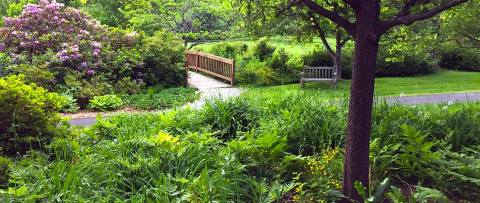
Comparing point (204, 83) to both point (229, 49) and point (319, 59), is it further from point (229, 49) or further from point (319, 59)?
Answer: point (229, 49)

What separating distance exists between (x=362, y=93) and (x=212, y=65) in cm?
1544

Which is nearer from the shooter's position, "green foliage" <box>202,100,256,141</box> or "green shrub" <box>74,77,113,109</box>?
"green foliage" <box>202,100,256,141</box>

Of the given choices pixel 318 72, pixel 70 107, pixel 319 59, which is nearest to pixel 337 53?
pixel 318 72

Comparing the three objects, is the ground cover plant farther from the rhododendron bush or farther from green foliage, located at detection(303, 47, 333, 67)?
green foliage, located at detection(303, 47, 333, 67)

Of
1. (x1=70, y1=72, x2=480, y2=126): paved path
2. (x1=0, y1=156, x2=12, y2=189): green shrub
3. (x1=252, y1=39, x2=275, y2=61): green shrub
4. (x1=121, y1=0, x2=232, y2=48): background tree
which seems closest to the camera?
(x1=0, y1=156, x2=12, y2=189): green shrub

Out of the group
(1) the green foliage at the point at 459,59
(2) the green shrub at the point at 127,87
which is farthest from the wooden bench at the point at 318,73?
(1) the green foliage at the point at 459,59

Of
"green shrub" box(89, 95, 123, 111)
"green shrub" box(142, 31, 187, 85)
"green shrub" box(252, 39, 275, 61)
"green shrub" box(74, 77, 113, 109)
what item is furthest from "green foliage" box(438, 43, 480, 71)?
"green shrub" box(89, 95, 123, 111)

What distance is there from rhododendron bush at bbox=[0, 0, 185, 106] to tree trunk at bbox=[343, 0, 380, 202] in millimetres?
10131

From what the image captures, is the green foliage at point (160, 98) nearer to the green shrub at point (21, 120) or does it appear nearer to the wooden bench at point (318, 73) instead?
the wooden bench at point (318, 73)

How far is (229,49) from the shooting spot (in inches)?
916

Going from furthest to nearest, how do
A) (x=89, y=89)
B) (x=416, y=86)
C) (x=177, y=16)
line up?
(x=177, y=16), (x=416, y=86), (x=89, y=89)

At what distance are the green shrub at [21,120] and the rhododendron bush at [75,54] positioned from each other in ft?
25.2

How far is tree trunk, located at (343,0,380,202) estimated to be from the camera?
3.50 m

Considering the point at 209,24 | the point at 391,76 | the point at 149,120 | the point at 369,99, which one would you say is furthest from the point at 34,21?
the point at 391,76
